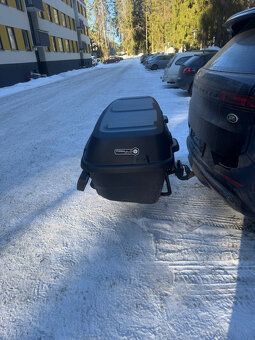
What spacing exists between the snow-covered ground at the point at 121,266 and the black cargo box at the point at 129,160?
458 mm

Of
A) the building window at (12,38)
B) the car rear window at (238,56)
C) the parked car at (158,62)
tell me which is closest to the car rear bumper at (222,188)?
the car rear window at (238,56)

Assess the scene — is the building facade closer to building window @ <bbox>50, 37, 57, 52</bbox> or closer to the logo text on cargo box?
building window @ <bbox>50, 37, 57, 52</bbox>

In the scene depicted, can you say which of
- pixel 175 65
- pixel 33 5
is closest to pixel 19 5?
pixel 33 5

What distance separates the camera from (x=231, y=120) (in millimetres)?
1792

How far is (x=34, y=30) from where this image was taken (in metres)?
23.2

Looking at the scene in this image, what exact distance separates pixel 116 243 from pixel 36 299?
2.69 ft

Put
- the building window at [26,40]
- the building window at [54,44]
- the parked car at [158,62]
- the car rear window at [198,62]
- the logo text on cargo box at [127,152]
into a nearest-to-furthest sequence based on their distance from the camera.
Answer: the logo text on cargo box at [127,152] → the car rear window at [198,62] → the building window at [26,40] → the parked car at [158,62] → the building window at [54,44]

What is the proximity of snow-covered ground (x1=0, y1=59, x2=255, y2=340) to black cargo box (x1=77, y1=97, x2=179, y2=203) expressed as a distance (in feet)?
1.50

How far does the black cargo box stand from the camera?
220cm

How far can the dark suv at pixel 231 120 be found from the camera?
1.69 meters

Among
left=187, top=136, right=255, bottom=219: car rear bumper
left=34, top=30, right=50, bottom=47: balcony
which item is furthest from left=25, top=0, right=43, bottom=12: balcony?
left=187, top=136, right=255, bottom=219: car rear bumper

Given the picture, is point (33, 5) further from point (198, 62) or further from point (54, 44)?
point (198, 62)

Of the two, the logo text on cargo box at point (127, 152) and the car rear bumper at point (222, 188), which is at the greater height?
the logo text on cargo box at point (127, 152)

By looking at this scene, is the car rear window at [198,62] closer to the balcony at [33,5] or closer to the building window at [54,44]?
the balcony at [33,5]
